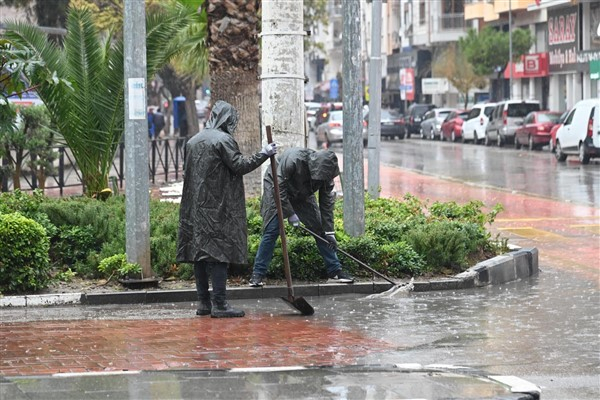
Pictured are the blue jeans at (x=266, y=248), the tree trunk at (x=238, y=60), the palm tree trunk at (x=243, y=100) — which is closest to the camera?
the blue jeans at (x=266, y=248)

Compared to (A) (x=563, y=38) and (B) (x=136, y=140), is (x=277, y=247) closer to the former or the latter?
(B) (x=136, y=140)

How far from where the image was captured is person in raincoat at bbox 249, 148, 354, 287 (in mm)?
12227

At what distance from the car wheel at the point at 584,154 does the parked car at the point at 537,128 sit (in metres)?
9.12

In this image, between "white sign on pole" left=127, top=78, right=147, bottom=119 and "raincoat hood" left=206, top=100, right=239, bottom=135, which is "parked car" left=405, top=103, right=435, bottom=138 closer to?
"white sign on pole" left=127, top=78, right=147, bottom=119

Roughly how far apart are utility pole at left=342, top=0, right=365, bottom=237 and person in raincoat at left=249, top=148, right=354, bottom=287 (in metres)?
1.16

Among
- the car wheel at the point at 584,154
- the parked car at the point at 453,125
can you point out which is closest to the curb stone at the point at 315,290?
the car wheel at the point at 584,154

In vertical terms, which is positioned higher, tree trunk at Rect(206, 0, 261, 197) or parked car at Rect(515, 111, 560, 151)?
tree trunk at Rect(206, 0, 261, 197)

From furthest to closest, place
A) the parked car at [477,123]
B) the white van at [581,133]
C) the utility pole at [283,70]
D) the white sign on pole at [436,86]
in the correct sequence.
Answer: the white sign on pole at [436,86]
the parked car at [477,123]
the white van at [581,133]
the utility pole at [283,70]

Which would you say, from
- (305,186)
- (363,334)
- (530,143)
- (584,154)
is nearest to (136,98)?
(305,186)

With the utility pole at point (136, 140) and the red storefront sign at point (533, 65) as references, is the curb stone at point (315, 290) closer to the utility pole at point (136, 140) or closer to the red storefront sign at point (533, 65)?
the utility pole at point (136, 140)

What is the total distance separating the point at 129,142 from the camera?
12.6m

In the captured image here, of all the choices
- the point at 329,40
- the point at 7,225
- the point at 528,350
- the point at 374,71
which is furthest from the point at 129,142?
the point at 329,40

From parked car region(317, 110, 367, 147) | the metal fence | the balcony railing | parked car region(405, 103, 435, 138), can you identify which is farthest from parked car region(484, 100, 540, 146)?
the balcony railing

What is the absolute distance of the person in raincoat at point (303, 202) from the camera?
12.2 m
